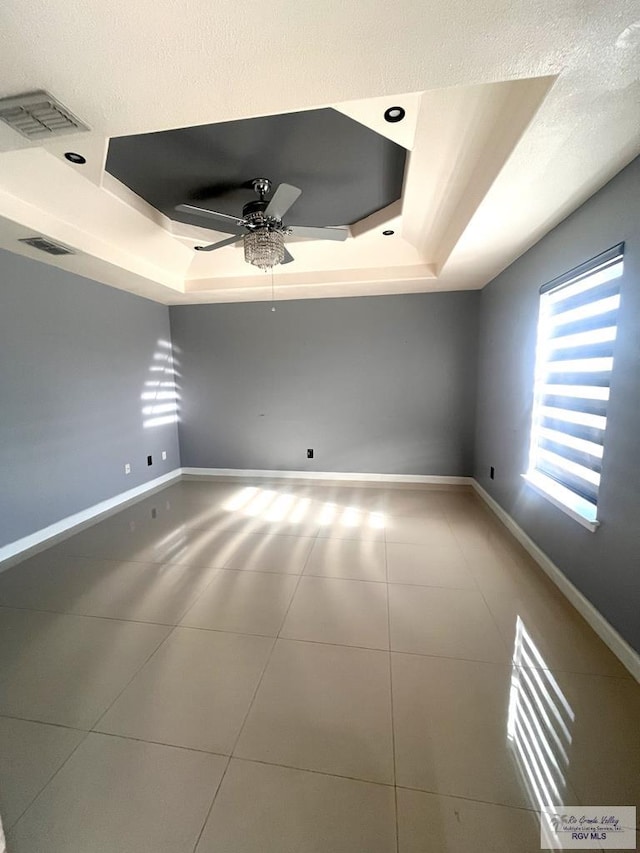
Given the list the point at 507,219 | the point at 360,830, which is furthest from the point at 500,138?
the point at 360,830

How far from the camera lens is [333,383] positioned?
4285mm

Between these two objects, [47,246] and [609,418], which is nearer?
[609,418]

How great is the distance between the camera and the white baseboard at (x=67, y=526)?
2.61 m

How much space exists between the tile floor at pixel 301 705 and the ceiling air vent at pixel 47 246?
2410 mm

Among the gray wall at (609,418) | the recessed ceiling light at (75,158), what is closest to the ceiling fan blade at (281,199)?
the recessed ceiling light at (75,158)

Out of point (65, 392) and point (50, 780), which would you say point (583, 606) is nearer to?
point (50, 780)

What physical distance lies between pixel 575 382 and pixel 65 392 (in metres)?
4.09

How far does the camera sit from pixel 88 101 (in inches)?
51.2

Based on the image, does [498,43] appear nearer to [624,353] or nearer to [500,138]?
[500,138]

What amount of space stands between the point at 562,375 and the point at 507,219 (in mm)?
1076

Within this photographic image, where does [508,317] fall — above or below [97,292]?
below

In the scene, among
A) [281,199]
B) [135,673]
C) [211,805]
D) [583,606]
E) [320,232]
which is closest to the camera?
[211,805]

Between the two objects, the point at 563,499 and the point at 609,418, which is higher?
the point at 609,418

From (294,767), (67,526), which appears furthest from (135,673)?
(67,526)
